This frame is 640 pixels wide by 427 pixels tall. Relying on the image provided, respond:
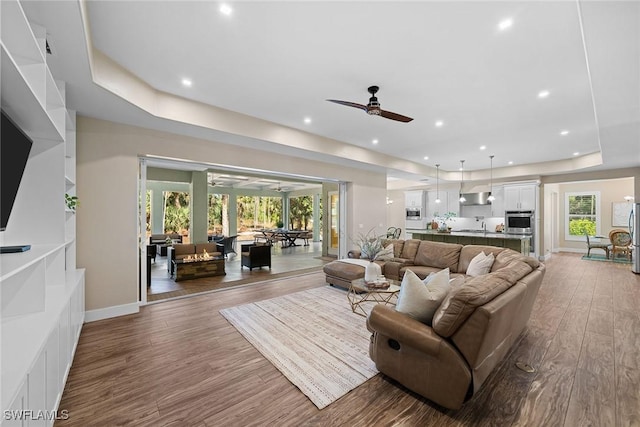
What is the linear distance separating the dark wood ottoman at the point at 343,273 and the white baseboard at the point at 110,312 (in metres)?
3.14

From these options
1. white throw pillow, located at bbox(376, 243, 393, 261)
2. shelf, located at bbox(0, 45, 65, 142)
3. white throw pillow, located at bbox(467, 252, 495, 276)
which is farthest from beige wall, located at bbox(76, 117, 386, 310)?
white throw pillow, located at bbox(467, 252, 495, 276)

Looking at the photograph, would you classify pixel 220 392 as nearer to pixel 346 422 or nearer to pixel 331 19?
pixel 346 422

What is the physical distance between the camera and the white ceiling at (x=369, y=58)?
220 cm

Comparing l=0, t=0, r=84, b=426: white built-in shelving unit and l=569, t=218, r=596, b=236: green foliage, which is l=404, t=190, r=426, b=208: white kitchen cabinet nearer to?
l=569, t=218, r=596, b=236: green foliage

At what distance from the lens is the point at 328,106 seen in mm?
4156

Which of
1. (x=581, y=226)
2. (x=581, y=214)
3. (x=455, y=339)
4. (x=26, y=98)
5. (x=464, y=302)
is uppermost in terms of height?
(x=26, y=98)

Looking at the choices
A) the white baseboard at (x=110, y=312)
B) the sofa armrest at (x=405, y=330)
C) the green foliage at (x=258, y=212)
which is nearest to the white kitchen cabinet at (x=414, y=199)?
the green foliage at (x=258, y=212)

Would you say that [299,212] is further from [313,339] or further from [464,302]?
[464,302]

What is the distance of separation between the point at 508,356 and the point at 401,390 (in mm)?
1338

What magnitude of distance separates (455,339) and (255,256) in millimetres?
5574

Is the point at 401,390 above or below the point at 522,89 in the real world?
below

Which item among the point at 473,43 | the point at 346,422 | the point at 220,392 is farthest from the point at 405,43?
the point at 220,392

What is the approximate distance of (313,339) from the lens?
3.09m

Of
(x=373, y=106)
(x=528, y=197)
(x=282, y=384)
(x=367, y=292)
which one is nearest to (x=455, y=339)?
(x=282, y=384)
